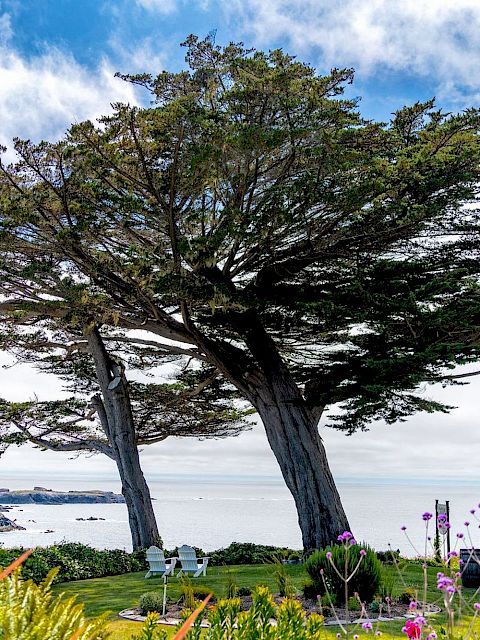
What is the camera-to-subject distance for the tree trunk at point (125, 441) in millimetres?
17172

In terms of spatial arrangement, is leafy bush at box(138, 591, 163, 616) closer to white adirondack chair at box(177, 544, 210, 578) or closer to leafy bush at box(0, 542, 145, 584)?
white adirondack chair at box(177, 544, 210, 578)

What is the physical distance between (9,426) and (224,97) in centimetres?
1345

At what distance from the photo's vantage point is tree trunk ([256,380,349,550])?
1323 centimetres

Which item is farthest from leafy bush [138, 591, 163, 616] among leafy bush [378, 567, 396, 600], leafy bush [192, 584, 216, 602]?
leafy bush [378, 567, 396, 600]

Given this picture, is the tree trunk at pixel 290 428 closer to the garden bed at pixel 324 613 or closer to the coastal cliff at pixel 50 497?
the garden bed at pixel 324 613

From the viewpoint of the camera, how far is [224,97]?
997cm

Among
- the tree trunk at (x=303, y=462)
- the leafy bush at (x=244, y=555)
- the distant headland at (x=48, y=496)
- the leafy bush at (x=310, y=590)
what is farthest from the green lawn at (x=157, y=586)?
the distant headland at (x=48, y=496)

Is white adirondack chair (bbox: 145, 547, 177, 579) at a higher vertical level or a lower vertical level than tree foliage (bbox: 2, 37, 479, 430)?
lower

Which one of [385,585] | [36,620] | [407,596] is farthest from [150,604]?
[36,620]

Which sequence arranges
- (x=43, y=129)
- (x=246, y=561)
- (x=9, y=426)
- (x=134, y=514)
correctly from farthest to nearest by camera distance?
(x=9, y=426), (x=134, y=514), (x=246, y=561), (x=43, y=129)

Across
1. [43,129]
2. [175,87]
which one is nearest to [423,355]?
[175,87]

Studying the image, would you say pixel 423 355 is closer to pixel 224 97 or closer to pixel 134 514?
pixel 224 97

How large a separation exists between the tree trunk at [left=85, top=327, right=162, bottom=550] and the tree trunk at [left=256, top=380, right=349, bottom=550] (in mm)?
4815

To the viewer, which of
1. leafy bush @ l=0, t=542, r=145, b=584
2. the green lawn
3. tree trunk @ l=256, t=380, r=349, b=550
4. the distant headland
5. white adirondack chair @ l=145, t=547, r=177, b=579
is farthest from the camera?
the distant headland
